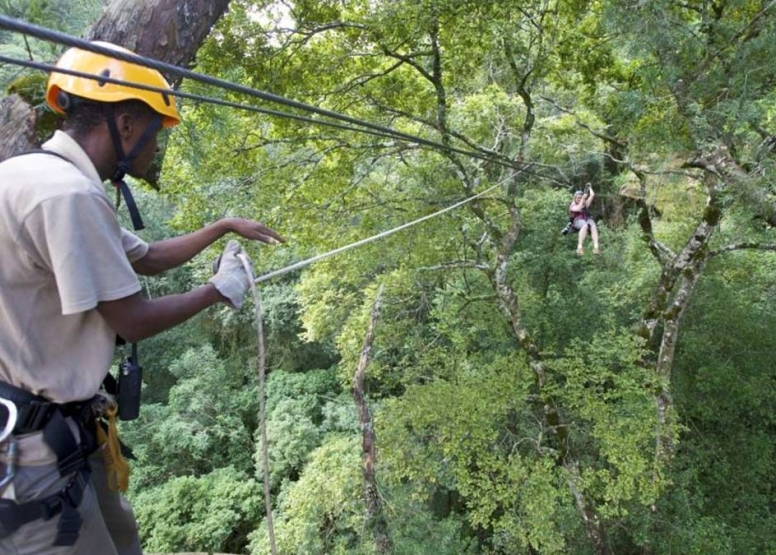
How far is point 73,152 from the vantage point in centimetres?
112

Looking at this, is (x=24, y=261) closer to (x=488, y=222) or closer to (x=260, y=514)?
(x=488, y=222)

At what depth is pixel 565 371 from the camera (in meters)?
6.30

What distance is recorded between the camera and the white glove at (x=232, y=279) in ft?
4.06

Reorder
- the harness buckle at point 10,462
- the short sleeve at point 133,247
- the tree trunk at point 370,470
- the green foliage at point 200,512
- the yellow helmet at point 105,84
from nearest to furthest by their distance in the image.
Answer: the harness buckle at point 10,462, the yellow helmet at point 105,84, the short sleeve at point 133,247, the tree trunk at point 370,470, the green foliage at point 200,512

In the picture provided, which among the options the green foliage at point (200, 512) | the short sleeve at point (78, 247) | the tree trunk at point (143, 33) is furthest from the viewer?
the green foliage at point (200, 512)

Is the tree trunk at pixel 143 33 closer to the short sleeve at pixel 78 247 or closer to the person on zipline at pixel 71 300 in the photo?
the person on zipline at pixel 71 300

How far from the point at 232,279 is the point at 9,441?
1.79ft

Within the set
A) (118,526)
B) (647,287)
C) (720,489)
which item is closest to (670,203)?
(647,287)

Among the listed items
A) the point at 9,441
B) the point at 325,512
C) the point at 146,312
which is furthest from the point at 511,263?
the point at 9,441

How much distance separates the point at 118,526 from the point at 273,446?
33.3 ft

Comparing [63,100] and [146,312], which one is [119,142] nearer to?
[63,100]

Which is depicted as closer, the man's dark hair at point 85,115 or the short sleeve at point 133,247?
the man's dark hair at point 85,115

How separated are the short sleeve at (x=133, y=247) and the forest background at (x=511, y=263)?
1977mm

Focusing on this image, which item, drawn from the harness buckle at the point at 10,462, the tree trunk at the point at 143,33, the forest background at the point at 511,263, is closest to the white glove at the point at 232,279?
the harness buckle at the point at 10,462
